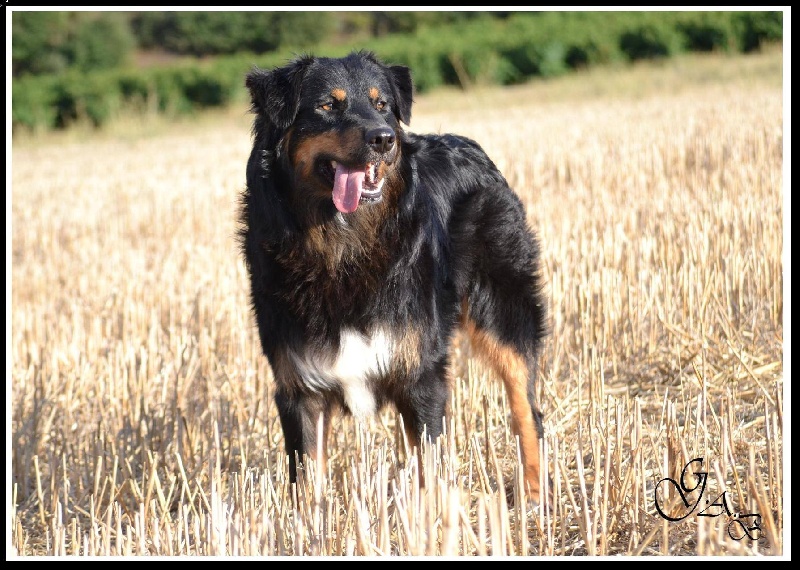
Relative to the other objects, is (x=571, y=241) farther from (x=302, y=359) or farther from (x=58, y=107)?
(x=58, y=107)

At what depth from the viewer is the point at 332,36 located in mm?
27016

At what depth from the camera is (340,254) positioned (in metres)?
3.69

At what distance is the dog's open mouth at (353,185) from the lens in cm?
350

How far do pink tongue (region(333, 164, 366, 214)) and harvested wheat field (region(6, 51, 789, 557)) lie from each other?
0.92 metres

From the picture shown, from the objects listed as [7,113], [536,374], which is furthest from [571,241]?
[7,113]

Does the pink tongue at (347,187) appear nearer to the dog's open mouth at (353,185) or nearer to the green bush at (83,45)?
the dog's open mouth at (353,185)

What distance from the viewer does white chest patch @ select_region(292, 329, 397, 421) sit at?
3.62 meters

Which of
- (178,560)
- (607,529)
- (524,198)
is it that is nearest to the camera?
(178,560)

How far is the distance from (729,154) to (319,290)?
714cm

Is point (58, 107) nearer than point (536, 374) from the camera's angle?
No

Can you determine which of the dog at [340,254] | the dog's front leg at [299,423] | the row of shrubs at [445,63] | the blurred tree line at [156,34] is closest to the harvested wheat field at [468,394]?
the dog's front leg at [299,423]

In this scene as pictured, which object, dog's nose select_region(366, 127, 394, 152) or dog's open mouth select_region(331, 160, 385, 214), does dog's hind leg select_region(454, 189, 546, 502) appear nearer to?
dog's open mouth select_region(331, 160, 385, 214)

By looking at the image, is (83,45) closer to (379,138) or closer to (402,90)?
(402,90)

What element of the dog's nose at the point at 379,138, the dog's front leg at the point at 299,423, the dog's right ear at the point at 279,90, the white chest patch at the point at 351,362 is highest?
the dog's right ear at the point at 279,90
